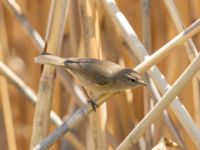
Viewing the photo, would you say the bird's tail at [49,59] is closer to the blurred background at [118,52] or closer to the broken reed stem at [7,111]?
the blurred background at [118,52]

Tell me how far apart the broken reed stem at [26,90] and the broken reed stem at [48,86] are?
361 millimetres

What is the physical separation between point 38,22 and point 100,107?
2.28 feet

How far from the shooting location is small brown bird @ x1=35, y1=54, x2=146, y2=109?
1.71 meters

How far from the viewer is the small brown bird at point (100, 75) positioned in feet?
5.62

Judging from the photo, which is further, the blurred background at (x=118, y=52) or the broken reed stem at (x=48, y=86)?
the blurred background at (x=118, y=52)

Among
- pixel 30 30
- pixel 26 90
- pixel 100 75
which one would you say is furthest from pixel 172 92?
pixel 26 90

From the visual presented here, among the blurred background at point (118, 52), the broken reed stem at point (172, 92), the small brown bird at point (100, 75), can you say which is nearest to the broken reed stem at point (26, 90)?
the blurred background at point (118, 52)

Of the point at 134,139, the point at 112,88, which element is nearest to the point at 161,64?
the point at 112,88

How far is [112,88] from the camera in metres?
1.78

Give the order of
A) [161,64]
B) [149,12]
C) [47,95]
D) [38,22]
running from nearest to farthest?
[47,95], [149,12], [161,64], [38,22]

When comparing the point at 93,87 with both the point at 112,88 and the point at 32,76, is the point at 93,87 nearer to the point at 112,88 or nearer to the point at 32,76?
the point at 112,88

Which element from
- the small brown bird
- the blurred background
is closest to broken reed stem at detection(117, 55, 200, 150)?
the small brown bird

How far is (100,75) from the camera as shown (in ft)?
6.08

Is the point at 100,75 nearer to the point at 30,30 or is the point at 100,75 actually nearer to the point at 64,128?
the point at 30,30
